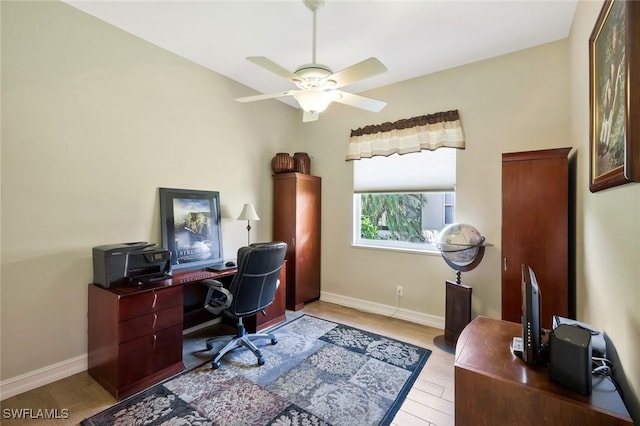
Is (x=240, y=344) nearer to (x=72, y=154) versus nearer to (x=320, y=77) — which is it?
(x=72, y=154)

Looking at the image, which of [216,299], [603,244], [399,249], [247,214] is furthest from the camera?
[399,249]

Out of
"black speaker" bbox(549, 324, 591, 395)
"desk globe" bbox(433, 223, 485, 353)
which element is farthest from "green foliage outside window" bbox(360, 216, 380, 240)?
"black speaker" bbox(549, 324, 591, 395)

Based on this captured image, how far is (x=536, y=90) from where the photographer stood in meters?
2.71

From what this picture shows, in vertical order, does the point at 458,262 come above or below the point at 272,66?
below

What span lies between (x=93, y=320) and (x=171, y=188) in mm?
1335

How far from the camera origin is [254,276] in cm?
237

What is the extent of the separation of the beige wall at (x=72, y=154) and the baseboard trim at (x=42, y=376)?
0.05m

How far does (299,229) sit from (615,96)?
10.2 ft

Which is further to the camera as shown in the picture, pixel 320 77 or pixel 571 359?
pixel 320 77

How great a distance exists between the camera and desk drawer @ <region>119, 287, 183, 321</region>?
2.04 m

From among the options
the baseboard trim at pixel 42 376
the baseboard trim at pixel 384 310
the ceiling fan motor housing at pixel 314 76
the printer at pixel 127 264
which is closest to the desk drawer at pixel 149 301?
the printer at pixel 127 264

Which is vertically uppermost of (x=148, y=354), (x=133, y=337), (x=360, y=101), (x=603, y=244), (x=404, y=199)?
(x=360, y=101)

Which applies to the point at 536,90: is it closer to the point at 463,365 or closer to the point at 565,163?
the point at 565,163

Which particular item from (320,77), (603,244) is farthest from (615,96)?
(320,77)
